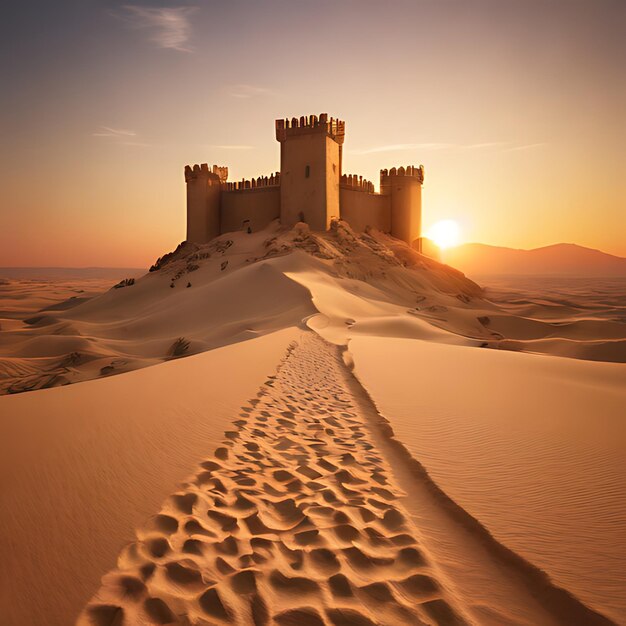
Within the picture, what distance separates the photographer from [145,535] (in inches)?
85.4

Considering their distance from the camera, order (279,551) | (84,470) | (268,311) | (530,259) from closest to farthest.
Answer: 1. (279,551)
2. (84,470)
3. (268,311)
4. (530,259)

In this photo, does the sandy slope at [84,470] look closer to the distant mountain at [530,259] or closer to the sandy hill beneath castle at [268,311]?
the sandy hill beneath castle at [268,311]

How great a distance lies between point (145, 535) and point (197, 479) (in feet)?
→ 2.16

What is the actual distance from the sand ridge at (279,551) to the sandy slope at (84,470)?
0.14m

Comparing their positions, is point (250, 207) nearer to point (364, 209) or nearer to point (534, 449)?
point (364, 209)

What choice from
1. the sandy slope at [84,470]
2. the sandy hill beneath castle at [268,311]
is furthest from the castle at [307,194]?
the sandy slope at [84,470]

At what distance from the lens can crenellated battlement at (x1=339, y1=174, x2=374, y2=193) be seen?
2558cm

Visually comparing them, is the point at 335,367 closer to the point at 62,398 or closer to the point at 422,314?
the point at 62,398

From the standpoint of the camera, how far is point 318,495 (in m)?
2.77

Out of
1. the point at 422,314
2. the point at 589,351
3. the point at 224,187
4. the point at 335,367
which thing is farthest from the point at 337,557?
the point at 224,187

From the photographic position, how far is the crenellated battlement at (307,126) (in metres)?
22.3

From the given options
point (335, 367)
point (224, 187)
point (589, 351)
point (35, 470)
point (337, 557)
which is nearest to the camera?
point (337, 557)

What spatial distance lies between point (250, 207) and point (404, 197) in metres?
9.65

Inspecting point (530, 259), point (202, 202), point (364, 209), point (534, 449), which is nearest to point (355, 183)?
point (364, 209)
